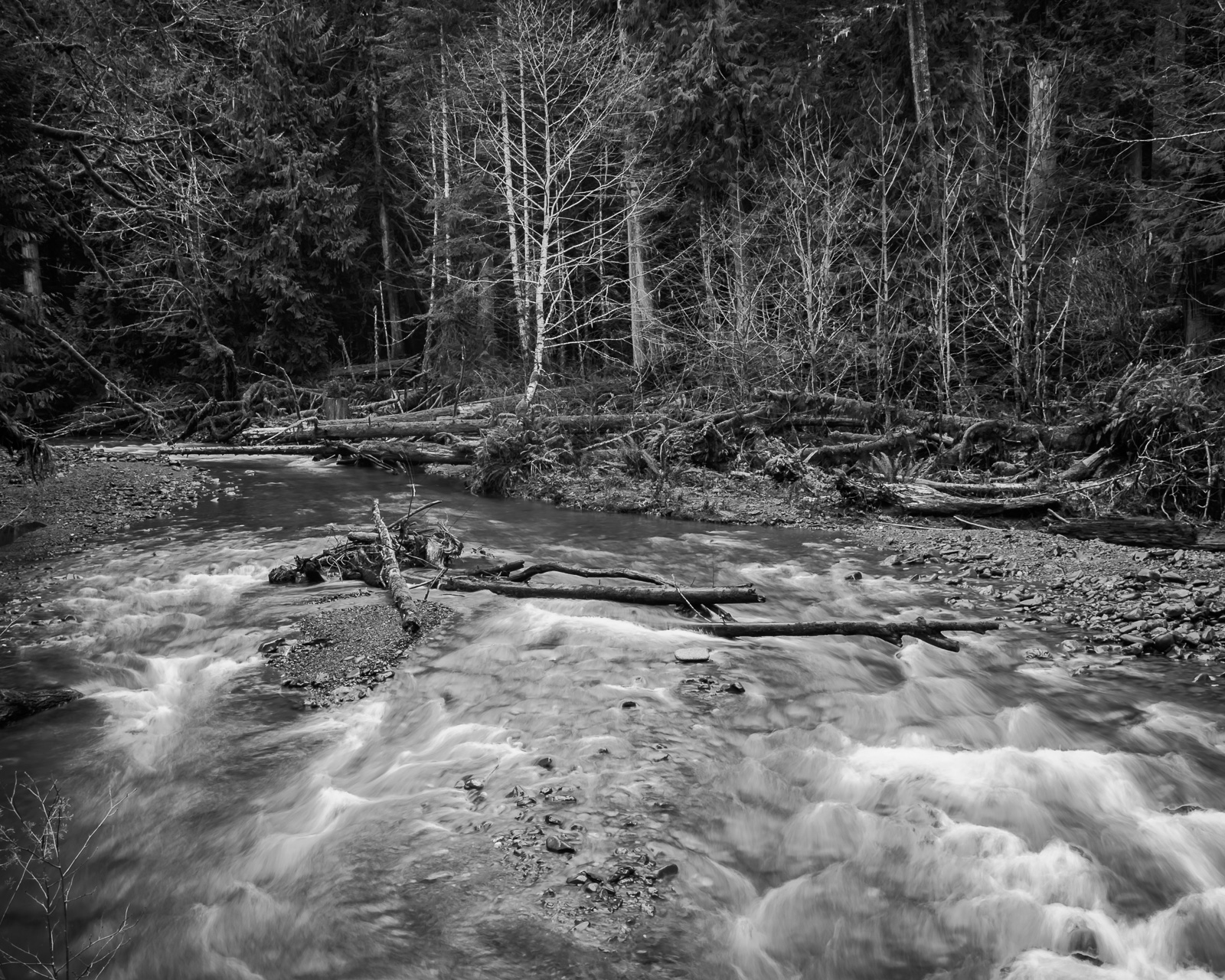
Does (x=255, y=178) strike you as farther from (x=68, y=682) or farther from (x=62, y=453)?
(x=68, y=682)

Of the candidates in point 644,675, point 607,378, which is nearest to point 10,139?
point 644,675

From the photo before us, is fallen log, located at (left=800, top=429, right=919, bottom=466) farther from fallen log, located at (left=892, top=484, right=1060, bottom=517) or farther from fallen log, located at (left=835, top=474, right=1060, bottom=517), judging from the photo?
fallen log, located at (left=892, top=484, right=1060, bottom=517)

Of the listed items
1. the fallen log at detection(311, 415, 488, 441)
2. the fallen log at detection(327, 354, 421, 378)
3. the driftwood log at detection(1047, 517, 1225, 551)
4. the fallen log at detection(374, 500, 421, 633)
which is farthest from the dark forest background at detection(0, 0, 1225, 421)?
the fallen log at detection(374, 500, 421, 633)

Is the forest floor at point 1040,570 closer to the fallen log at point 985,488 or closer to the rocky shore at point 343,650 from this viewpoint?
the fallen log at point 985,488

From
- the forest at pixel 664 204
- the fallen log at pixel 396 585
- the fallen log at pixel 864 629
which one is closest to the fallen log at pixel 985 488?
the forest at pixel 664 204

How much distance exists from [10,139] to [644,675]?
594 cm

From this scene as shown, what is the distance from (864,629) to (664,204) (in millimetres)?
14593

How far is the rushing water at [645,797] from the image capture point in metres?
3.42

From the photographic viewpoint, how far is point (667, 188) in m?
19.8

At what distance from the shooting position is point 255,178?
952 inches

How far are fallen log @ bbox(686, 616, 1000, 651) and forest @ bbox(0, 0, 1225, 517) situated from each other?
15.5 ft

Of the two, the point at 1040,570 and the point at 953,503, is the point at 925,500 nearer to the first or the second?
the point at 953,503

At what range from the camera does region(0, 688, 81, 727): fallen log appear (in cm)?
516

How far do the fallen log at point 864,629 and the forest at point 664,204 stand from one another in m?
4.74
